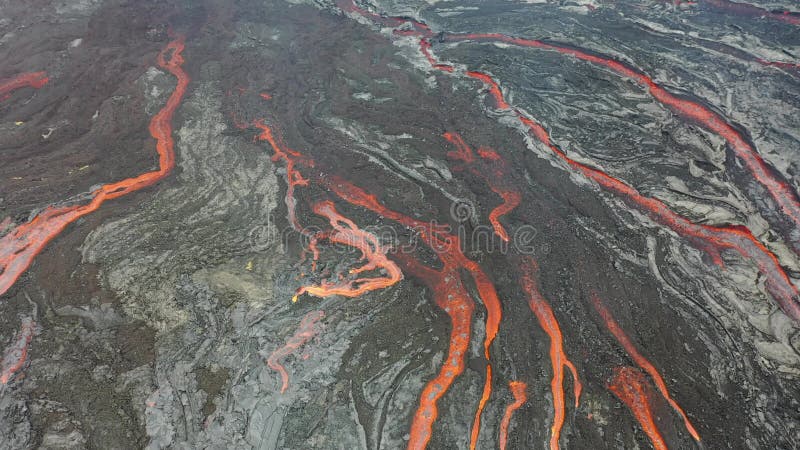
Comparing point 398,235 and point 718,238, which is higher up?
point 718,238

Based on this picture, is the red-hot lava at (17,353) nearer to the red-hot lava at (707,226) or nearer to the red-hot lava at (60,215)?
the red-hot lava at (60,215)

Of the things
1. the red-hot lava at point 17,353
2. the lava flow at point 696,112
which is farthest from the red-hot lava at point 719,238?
the red-hot lava at point 17,353

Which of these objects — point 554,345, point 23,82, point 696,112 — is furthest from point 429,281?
point 23,82

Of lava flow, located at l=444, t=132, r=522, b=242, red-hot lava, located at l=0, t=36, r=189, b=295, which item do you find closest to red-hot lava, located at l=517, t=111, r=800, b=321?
lava flow, located at l=444, t=132, r=522, b=242

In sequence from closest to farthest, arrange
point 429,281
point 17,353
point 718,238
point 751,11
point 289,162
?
point 17,353 < point 429,281 < point 718,238 < point 289,162 < point 751,11

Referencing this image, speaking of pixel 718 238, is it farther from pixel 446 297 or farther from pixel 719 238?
pixel 446 297

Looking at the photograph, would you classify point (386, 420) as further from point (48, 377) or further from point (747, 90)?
point (747, 90)

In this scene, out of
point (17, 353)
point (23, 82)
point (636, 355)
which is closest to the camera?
point (17, 353)
